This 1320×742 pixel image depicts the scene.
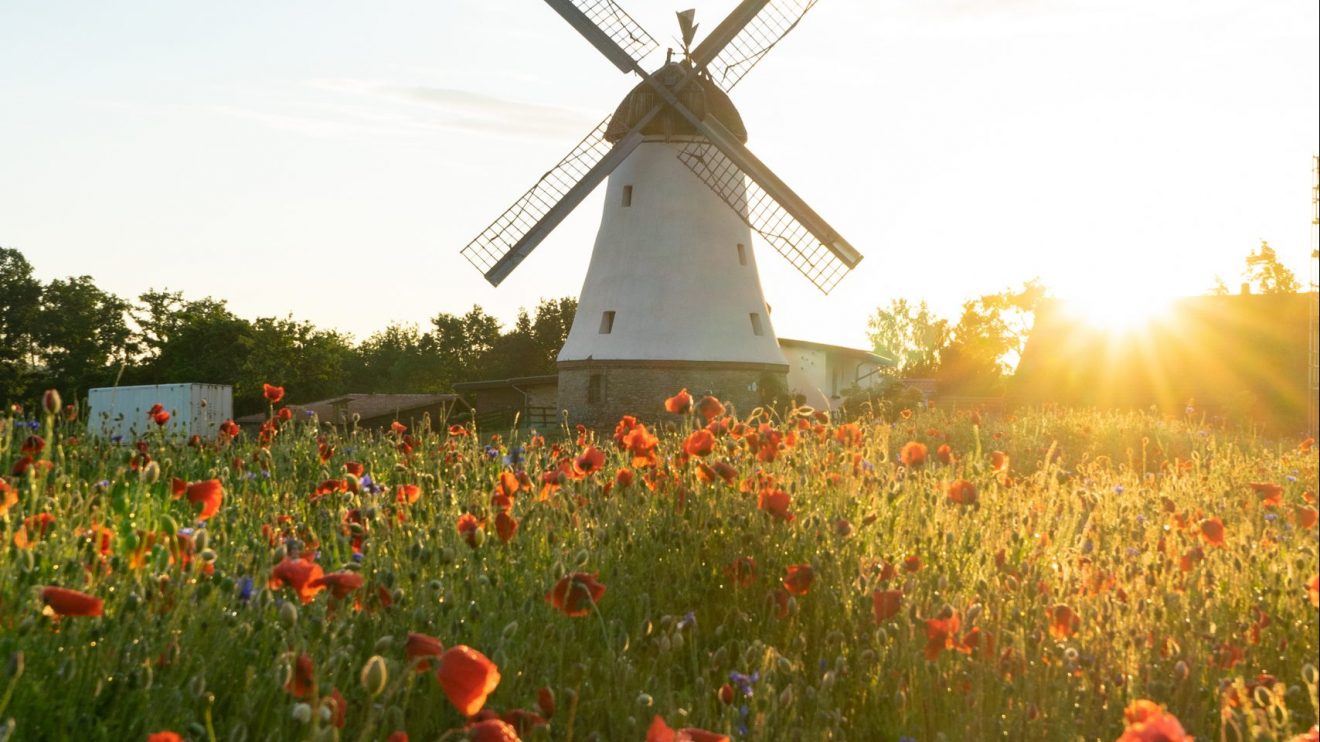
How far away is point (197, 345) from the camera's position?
5022 centimetres

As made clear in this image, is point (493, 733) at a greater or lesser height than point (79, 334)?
lesser

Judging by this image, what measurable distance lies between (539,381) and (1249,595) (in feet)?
115

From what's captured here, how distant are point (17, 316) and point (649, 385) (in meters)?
35.9

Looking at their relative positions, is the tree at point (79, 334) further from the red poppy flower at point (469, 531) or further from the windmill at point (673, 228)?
the red poppy flower at point (469, 531)

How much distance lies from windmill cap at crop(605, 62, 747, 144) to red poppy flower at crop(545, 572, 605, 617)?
20.9m

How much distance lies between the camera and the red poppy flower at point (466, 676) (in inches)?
73.4

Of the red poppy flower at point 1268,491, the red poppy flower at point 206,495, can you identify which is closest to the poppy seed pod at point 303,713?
the red poppy flower at point 206,495

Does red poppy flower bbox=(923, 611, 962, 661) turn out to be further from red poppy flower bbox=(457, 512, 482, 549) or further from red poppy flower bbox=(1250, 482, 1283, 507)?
red poppy flower bbox=(1250, 482, 1283, 507)

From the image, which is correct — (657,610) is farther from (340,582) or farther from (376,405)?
(376,405)

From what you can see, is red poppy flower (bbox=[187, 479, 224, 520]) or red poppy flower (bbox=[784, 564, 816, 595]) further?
red poppy flower (bbox=[784, 564, 816, 595])

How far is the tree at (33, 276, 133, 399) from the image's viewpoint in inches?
1880

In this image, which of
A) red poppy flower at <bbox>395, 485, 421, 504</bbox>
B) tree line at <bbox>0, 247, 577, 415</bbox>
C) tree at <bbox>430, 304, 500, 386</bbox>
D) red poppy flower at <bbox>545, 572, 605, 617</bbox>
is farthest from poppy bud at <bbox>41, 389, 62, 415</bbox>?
tree at <bbox>430, 304, 500, 386</bbox>

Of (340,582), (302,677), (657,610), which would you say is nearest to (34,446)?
(657,610)

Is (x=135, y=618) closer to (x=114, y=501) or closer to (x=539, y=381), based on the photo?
(x=114, y=501)
